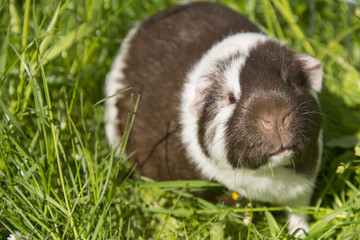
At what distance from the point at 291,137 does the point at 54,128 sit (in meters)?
1.75

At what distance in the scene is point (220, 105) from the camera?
10.9 ft

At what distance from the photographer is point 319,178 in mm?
4199

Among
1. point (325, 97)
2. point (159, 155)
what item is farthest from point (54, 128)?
point (325, 97)

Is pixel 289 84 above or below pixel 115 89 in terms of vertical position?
above

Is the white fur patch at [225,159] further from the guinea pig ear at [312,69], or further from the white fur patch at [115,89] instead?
the white fur patch at [115,89]

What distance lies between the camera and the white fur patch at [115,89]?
4566 millimetres

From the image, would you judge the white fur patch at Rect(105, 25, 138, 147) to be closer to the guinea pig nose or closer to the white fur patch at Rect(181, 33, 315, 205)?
the white fur patch at Rect(181, 33, 315, 205)

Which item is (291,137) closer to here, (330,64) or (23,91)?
(23,91)

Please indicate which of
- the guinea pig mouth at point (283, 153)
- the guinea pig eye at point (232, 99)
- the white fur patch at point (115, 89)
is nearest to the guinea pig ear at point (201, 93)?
the guinea pig eye at point (232, 99)

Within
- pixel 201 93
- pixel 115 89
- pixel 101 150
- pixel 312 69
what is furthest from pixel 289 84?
pixel 101 150

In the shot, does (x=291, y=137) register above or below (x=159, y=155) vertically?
above

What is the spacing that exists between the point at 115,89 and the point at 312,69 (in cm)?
198

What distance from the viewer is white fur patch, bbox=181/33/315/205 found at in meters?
3.31

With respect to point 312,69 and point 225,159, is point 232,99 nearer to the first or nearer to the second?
point 225,159
